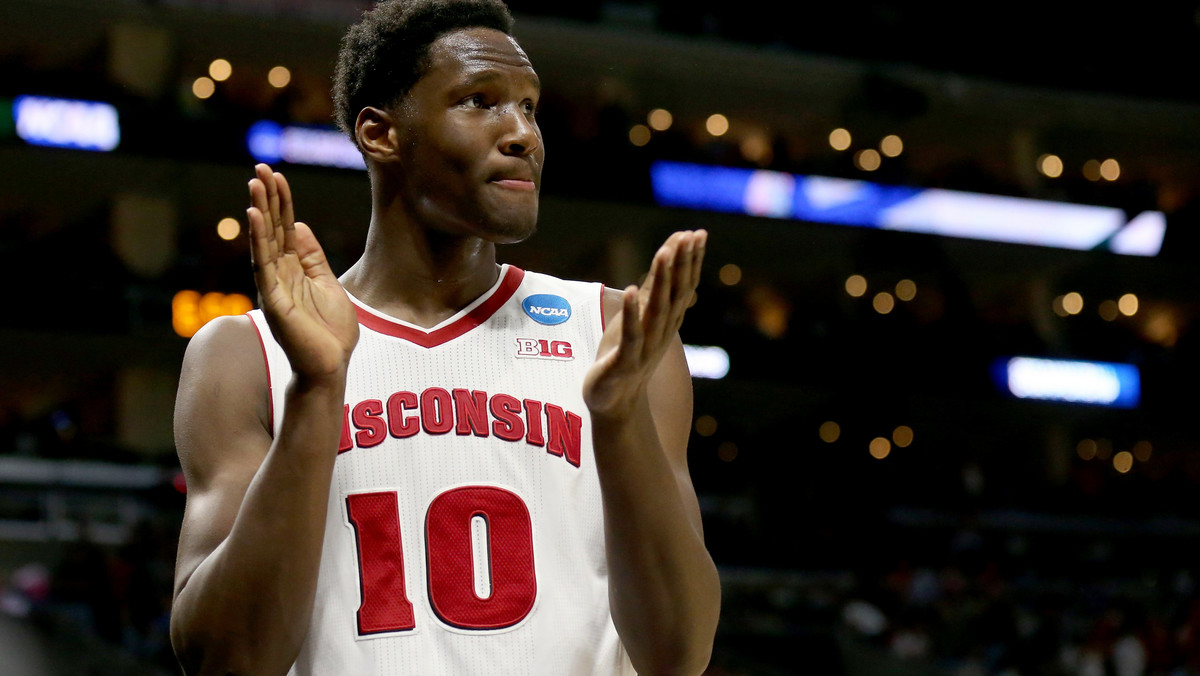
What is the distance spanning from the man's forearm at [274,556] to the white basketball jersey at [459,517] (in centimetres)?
19

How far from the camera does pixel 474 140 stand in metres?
2.48

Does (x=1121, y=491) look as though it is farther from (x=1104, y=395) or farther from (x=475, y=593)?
(x=475, y=593)

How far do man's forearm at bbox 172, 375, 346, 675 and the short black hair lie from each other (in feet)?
2.51

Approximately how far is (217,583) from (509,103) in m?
1.04

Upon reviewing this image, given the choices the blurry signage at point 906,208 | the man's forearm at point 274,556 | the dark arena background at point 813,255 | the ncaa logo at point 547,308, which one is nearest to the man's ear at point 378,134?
the ncaa logo at point 547,308

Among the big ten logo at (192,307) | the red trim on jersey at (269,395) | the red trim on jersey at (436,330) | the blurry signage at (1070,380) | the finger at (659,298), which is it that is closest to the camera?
the finger at (659,298)

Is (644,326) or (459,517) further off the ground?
(644,326)

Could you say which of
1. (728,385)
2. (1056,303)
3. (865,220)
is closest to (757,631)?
(728,385)

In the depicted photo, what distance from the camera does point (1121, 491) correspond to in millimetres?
20906

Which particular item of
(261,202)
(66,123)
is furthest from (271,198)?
(66,123)

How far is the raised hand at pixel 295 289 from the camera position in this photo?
6.81ft

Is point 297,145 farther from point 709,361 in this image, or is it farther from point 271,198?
point 271,198

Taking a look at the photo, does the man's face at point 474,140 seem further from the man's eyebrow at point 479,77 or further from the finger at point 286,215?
the finger at point 286,215

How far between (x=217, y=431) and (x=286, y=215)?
18.2 inches
